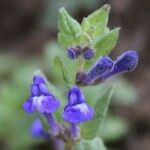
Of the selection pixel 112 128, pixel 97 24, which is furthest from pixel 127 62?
pixel 112 128

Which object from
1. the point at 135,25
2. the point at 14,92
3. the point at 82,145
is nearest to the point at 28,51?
the point at 135,25

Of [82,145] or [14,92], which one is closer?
[82,145]

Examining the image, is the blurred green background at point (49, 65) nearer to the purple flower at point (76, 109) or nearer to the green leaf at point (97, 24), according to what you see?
the green leaf at point (97, 24)

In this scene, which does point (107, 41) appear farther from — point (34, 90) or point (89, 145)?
point (89, 145)

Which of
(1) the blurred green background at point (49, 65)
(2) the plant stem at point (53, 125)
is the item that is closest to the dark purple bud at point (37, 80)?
(2) the plant stem at point (53, 125)

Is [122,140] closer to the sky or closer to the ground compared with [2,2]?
closer to the ground

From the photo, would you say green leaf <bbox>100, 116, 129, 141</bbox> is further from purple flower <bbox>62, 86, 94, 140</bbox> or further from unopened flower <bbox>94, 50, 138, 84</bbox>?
purple flower <bbox>62, 86, 94, 140</bbox>

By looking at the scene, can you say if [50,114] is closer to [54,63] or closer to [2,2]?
[54,63]
